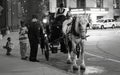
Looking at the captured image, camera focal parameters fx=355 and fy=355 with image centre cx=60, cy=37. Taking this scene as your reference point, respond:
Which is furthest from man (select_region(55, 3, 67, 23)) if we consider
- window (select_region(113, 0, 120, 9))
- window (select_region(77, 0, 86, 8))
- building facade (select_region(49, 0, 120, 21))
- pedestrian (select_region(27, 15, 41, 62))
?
window (select_region(113, 0, 120, 9))

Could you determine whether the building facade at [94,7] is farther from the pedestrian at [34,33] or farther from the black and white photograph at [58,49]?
the pedestrian at [34,33]

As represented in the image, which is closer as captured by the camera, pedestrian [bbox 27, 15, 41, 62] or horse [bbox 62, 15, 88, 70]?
horse [bbox 62, 15, 88, 70]

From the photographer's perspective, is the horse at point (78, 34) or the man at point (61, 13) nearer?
the horse at point (78, 34)

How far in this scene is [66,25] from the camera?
16797 millimetres

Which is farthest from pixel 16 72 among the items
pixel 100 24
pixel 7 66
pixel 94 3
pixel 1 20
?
pixel 94 3

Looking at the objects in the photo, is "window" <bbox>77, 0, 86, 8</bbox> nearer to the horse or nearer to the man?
the man

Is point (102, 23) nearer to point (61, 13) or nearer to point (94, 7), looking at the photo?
point (94, 7)

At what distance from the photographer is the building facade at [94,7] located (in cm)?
7888

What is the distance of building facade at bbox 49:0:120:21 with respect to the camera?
259 ft

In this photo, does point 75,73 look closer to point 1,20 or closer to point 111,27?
point 1,20

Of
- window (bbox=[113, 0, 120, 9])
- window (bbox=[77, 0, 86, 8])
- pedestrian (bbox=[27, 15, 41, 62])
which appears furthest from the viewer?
window (bbox=[113, 0, 120, 9])

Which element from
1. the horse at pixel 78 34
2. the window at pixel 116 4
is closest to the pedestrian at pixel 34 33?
the horse at pixel 78 34

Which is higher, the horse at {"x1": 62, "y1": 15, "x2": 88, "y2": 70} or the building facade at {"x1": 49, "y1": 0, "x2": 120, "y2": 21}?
the horse at {"x1": 62, "y1": 15, "x2": 88, "y2": 70}

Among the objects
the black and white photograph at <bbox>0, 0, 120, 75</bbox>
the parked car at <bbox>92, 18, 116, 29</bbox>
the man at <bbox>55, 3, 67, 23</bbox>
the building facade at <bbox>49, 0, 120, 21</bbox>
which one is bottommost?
the parked car at <bbox>92, 18, 116, 29</bbox>
